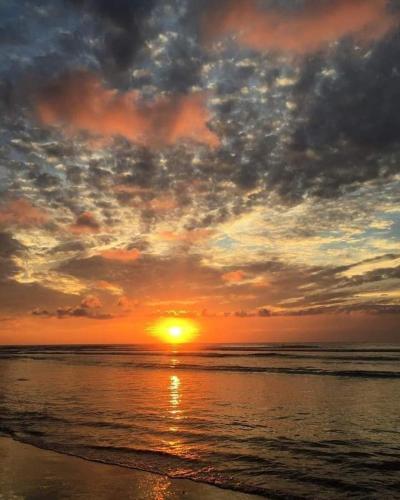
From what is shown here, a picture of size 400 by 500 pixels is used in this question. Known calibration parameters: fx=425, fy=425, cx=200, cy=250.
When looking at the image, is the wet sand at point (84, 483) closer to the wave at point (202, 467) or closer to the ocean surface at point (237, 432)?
the wave at point (202, 467)

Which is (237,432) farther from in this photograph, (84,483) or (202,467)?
(84,483)

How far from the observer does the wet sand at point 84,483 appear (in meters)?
9.45

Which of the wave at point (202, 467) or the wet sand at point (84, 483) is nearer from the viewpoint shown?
the wet sand at point (84, 483)

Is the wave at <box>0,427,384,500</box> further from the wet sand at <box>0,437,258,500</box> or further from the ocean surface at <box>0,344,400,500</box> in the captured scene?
the wet sand at <box>0,437,258,500</box>

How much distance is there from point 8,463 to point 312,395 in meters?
19.1

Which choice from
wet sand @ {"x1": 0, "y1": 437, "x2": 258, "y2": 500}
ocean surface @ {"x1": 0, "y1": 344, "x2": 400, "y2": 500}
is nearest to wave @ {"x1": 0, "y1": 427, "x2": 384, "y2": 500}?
ocean surface @ {"x1": 0, "y1": 344, "x2": 400, "y2": 500}

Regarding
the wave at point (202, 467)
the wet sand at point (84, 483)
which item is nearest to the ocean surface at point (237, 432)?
the wave at point (202, 467)

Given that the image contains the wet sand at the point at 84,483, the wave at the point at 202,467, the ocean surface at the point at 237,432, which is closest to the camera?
the wet sand at the point at 84,483

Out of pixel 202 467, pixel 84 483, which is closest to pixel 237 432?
pixel 202 467

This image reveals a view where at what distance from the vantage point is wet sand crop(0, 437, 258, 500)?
9453 millimetres

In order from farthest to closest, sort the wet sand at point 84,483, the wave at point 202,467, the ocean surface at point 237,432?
the ocean surface at point 237,432 < the wave at point 202,467 < the wet sand at point 84,483

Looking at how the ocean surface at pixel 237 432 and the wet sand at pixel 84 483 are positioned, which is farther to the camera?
the ocean surface at pixel 237 432

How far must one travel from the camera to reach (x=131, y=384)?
3316 cm

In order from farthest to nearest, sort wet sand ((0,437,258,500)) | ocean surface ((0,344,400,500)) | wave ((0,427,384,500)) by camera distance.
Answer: ocean surface ((0,344,400,500))
wave ((0,427,384,500))
wet sand ((0,437,258,500))
